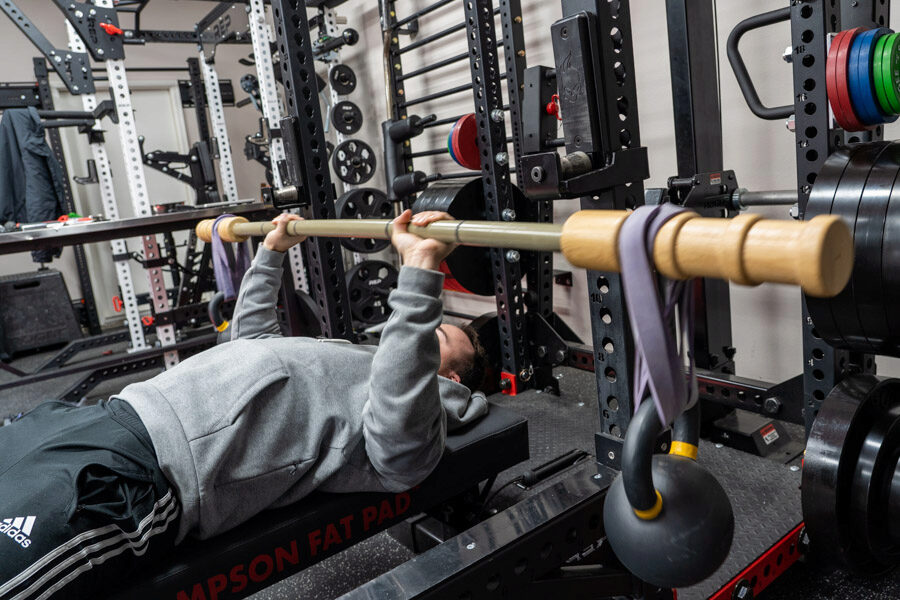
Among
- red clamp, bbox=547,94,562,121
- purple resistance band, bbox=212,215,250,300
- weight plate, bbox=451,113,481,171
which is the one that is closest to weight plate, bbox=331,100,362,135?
weight plate, bbox=451,113,481,171

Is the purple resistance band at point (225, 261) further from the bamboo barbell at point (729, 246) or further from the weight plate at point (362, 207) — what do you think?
the weight plate at point (362, 207)

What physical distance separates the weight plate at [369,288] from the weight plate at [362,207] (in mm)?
180

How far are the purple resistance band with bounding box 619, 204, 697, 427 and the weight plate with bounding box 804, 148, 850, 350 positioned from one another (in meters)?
0.81

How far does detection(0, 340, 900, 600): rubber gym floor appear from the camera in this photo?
1.41 meters

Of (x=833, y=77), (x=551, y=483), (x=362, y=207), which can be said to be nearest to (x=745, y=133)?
(x=833, y=77)

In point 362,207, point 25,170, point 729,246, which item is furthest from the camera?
point 25,170

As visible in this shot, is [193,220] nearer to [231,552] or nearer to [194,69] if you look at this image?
[231,552]

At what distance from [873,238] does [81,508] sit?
1.46 meters

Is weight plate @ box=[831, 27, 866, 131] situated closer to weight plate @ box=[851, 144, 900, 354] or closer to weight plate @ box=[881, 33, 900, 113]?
weight plate @ box=[881, 33, 900, 113]

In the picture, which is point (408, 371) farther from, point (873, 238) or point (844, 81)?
point (844, 81)

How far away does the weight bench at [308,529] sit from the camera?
3.51ft

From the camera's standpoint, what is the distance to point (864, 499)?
3.75 feet

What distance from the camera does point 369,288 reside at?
3838 millimetres

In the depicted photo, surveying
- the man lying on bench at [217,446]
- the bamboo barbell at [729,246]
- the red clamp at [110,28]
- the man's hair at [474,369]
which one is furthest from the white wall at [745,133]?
the red clamp at [110,28]
